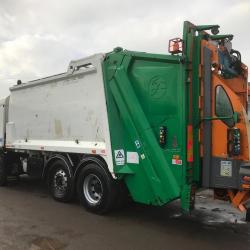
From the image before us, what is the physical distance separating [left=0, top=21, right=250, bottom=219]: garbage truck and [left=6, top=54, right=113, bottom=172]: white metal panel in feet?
0.07

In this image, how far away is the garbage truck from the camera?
5641 mm

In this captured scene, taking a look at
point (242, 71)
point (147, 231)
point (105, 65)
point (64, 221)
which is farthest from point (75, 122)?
point (242, 71)

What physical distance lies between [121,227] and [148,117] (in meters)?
1.75

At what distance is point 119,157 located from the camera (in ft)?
21.6

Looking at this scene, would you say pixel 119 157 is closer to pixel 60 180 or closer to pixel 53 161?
pixel 60 180

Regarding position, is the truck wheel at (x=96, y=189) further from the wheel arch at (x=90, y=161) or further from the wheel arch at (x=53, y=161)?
the wheel arch at (x=53, y=161)

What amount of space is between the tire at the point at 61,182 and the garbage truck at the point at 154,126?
0.8 inches

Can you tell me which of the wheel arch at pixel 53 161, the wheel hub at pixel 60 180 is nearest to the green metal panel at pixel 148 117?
the wheel arch at pixel 53 161

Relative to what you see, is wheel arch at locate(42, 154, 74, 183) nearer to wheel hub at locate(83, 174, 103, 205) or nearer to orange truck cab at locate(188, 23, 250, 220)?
wheel hub at locate(83, 174, 103, 205)

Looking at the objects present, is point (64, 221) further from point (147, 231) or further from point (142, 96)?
Result: point (142, 96)

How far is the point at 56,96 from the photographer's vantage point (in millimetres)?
8172

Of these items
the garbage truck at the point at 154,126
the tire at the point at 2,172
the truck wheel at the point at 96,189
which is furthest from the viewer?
the tire at the point at 2,172

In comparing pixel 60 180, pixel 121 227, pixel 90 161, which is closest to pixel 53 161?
pixel 60 180

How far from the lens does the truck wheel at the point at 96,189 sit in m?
6.73
